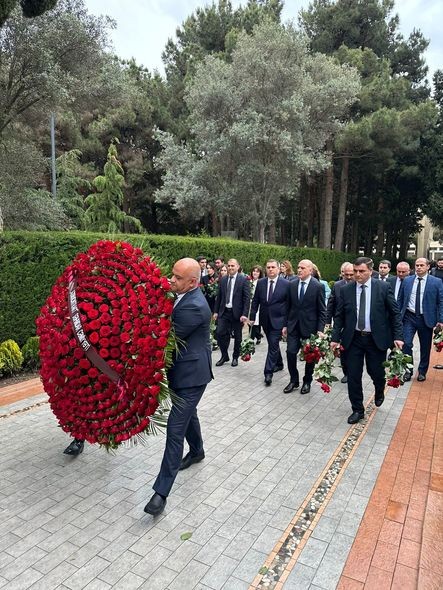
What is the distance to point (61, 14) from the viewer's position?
455 inches

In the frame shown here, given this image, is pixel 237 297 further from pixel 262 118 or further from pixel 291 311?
pixel 262 118

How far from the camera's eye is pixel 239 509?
3686 mm

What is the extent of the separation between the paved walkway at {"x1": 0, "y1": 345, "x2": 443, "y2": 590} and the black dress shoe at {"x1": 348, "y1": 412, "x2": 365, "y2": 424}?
0.31 ft

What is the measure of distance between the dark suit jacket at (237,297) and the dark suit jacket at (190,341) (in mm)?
4190

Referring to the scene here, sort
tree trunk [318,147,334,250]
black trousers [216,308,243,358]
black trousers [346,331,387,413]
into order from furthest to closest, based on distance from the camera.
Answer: tree trunk [318,147,334,250] < black trousers [216,308,243,358] < black trousers [346,331,387,413]

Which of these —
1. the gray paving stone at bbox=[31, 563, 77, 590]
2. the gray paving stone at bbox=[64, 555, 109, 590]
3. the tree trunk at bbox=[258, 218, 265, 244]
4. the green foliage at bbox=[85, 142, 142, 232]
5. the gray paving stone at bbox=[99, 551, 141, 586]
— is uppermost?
the green foliage at bbox=[85, 142, 142, 232]

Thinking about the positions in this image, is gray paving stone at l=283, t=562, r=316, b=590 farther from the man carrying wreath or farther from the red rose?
the red rose

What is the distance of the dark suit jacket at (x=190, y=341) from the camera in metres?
3.59

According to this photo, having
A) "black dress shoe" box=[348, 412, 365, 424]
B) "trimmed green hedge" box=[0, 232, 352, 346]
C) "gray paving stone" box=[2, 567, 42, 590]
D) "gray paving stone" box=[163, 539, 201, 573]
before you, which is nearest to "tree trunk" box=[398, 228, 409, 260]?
"trimmed green hedge" box=[0, 232, 352, 346]

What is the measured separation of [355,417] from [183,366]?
9.51ft

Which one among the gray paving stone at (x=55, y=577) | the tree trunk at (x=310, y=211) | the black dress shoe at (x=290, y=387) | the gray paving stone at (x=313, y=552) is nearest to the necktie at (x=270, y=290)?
the black dress shoe at (x=290, y=387)

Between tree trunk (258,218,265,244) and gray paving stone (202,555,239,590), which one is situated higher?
tree trunk (258,218,265,244)

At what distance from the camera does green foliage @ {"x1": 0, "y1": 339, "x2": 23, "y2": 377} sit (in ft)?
23.6

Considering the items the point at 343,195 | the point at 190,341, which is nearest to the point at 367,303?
the point at 190,341
